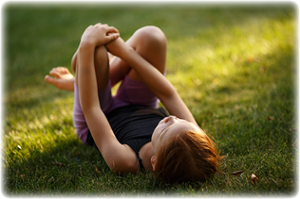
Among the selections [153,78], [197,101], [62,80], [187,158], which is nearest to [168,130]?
[187,158]

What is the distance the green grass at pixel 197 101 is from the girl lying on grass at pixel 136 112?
0.13m

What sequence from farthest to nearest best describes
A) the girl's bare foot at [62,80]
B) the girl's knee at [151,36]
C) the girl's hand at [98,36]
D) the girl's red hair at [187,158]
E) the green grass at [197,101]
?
the girl's bare foot at [62,80] < the girl's knee at [151,36] < the girl's hand at [98,36] < the green grass at [197,101] < the girl's red hair at [187,158]

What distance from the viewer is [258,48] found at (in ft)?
13.7

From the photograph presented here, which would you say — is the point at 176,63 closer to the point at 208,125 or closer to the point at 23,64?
the point at 208,125

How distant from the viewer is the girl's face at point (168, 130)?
5.49 ft

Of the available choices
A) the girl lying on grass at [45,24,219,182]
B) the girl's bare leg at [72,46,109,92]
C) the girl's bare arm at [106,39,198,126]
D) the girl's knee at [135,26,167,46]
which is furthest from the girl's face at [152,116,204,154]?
the girl's knee at [135,26,167,46]

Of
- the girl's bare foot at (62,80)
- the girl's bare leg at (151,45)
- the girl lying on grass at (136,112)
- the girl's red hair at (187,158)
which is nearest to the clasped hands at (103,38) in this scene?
the girl lying on grass at (136,112)

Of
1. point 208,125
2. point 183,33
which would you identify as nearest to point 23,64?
point 183,33

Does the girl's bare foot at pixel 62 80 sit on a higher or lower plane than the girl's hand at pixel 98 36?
lower

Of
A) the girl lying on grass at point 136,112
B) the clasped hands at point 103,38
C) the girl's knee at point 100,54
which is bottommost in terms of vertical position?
the girl lying on grass at point 136,112

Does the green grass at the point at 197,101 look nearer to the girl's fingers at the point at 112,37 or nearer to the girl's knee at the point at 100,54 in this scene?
the girl's knee at the point at 100,54

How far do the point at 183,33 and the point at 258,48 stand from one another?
190 cm

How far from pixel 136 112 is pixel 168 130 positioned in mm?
652

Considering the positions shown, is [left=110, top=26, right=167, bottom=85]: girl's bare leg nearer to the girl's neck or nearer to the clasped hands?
the clasped hands
